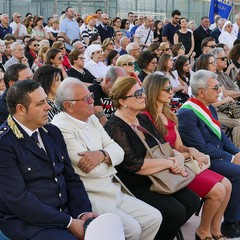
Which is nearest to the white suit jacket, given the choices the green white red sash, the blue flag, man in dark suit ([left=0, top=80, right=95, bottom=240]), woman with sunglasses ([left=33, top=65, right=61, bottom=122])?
man in dark suit ([left=0, top=80, right=95, bottom=240])

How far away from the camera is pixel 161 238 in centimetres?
408

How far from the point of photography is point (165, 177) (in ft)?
13.5

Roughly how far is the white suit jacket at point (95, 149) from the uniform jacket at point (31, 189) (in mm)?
243

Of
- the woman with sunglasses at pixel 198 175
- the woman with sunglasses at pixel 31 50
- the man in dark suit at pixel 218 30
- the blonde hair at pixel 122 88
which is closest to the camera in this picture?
the blonde hair at pixel 122 88

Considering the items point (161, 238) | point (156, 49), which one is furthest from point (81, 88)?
point (156, 49)

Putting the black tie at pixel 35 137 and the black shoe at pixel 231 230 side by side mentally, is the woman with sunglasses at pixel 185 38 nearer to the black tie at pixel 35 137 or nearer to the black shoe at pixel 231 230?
the black shoe at pixel 231 230

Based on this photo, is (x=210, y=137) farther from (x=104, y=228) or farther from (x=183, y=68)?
(x=183, y=68)

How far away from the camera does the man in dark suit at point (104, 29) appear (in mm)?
13935

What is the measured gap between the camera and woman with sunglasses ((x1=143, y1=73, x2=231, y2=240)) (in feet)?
14.8

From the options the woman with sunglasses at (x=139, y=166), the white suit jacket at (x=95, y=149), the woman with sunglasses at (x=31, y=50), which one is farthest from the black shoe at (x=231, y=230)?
the woman with sunglasses at (x=31, y=50)

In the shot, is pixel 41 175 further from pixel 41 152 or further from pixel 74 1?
pixel 74 1

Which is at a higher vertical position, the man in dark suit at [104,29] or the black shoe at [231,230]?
the man in dark suit at [104,29]

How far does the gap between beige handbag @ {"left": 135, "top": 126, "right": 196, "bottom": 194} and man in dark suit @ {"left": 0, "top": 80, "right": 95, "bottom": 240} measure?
0.74m

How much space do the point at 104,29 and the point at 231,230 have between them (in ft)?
32.3
